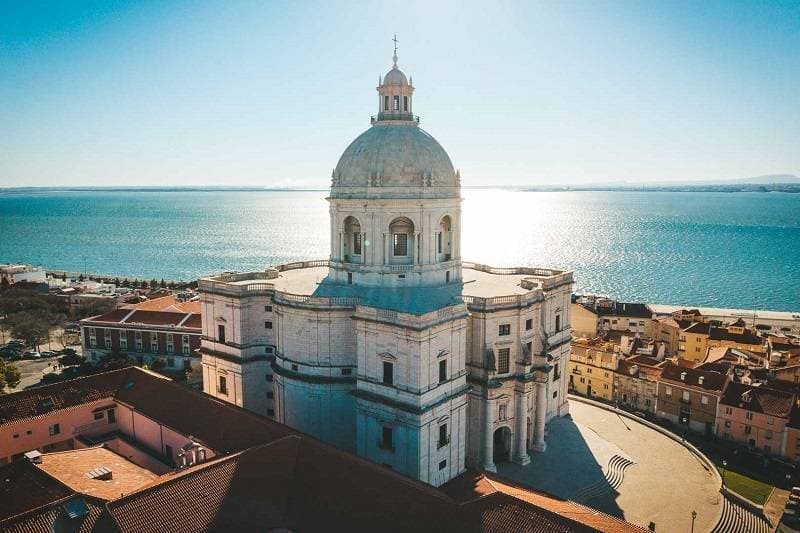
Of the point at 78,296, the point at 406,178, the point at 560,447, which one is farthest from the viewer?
the point at 78,296

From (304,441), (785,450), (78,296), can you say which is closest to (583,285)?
(785,450)

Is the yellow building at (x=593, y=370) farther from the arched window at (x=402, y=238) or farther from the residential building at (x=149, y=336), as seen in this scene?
the residential building at (x=149, y=336)

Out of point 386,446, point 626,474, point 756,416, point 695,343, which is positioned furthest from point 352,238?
point 695,343

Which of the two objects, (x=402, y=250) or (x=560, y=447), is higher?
(x=402, y=250)

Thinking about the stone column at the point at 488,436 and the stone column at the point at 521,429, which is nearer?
the stone column at the point at 488,436

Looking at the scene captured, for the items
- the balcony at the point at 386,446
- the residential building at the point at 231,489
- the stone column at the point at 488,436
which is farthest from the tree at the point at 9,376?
the stone column at the point at 488,436

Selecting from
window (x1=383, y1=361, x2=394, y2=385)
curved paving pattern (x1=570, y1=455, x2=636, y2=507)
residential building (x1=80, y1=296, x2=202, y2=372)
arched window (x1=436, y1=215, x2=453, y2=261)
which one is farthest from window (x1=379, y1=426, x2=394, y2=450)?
residential building (x1=80, y1=296, x2=202, y2=372)

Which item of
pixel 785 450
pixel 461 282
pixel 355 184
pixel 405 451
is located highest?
pixel 355 184

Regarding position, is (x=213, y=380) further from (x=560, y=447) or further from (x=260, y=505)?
(x=560, y=447)
